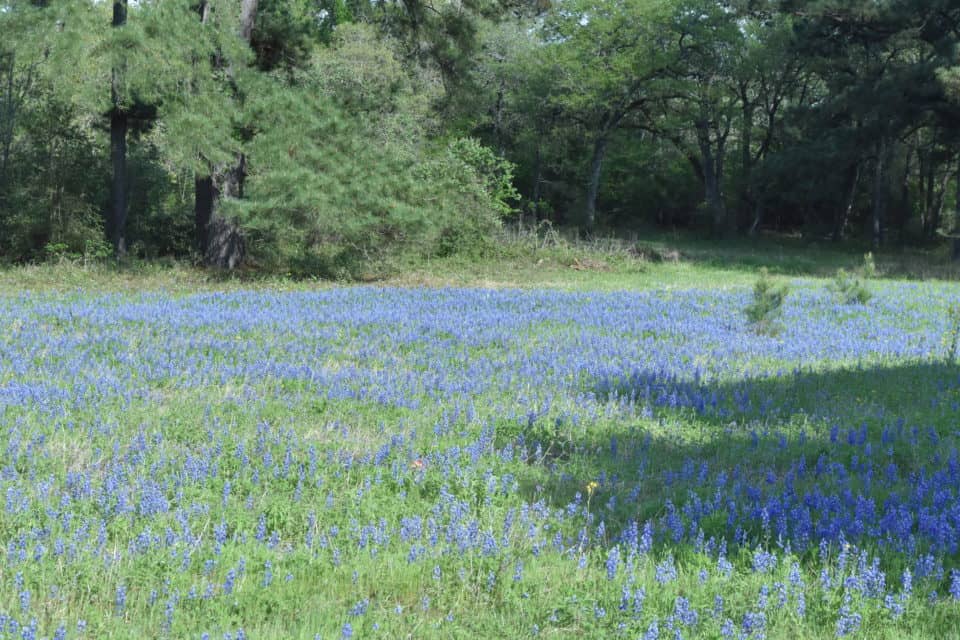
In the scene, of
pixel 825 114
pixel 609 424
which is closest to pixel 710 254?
pixel 825 114

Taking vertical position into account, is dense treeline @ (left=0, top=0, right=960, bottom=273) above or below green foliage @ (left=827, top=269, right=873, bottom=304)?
above

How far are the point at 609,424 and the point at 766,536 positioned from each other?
251 cm

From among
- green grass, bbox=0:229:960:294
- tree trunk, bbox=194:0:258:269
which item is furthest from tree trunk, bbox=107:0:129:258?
tree trunk, bbox=194:0:258:269

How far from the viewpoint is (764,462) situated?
614 cm

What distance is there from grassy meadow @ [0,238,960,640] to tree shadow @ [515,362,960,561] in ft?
0.09

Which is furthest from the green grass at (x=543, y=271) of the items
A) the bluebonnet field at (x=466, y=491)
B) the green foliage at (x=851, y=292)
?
the bluebonnet field at (x=466, y=491)

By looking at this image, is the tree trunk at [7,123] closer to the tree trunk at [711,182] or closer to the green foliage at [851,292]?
the green foliage at [851,292]

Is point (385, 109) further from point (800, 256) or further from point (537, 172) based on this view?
point (800, 256)

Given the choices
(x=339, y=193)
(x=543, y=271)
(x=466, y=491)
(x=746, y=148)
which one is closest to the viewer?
(x=466, y=491)

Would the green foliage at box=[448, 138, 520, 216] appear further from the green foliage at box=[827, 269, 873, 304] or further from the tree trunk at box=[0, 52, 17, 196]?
the tree trunk at box=[0, 52, 17, 196]

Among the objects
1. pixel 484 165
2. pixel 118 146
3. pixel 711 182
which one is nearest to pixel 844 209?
pixel 711 182

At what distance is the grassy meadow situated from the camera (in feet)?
12.5

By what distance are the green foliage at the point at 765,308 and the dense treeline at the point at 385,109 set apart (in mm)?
10329

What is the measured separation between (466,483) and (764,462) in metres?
2.26
